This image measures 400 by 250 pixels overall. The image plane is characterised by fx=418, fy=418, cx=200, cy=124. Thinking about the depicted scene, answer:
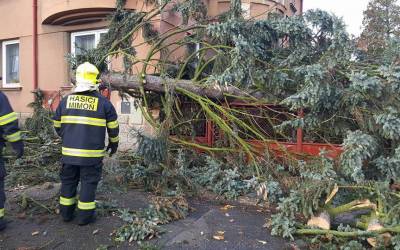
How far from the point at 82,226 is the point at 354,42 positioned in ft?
13.3

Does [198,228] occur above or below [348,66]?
below

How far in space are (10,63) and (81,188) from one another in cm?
824

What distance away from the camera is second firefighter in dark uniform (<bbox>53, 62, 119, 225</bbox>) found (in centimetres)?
424

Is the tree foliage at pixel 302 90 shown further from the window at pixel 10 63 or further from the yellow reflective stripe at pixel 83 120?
the window at pixel 10 63

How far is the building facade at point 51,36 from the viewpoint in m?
8.62

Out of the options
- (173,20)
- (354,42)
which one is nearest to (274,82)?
(354,42)

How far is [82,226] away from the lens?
14.0ft

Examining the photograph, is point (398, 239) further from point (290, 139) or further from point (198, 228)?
point (290, 139)

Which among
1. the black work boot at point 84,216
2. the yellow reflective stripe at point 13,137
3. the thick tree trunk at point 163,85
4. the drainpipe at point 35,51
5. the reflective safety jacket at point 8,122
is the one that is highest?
the drainpipe at point 35,51

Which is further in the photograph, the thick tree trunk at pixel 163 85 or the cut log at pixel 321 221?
the thick tree trunk at pixel 163 85

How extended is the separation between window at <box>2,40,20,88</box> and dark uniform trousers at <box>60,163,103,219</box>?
7521 millimetres

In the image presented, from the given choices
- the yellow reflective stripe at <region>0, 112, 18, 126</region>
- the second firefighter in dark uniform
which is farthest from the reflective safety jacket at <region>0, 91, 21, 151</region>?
the second firefighter in dark uniform

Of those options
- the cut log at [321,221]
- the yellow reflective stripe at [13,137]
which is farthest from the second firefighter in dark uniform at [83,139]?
the cut log at [321,221]

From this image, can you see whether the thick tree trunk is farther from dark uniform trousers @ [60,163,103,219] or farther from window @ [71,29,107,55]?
window @ [71,29,107,55]
